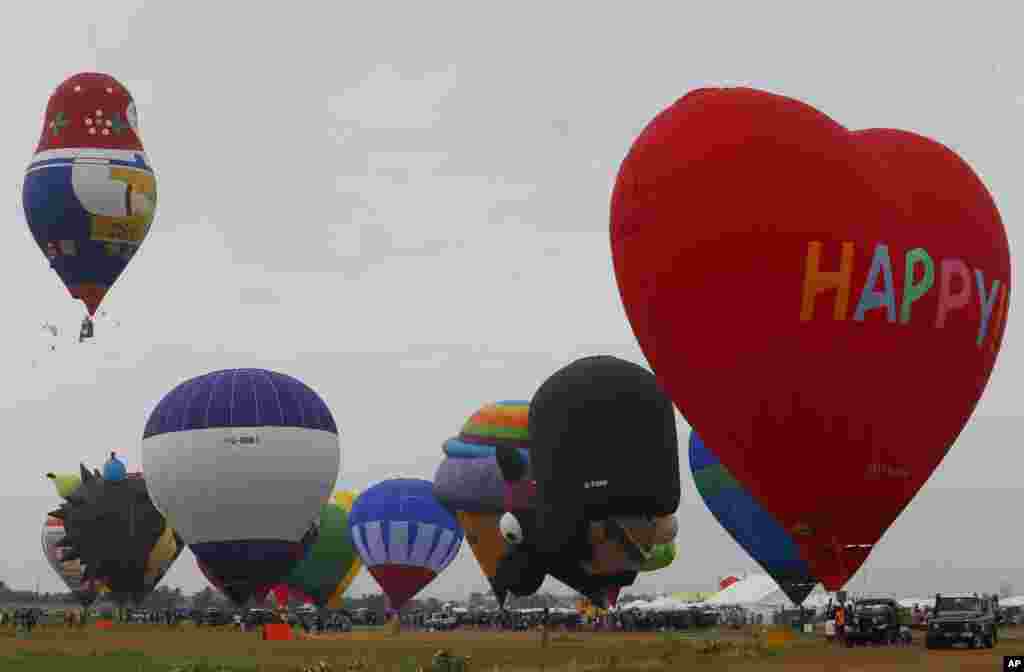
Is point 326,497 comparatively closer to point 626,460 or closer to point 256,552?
point 256,552

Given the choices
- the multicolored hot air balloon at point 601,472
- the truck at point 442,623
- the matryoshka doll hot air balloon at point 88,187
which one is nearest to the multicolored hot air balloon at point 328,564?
the truck at point 442,623

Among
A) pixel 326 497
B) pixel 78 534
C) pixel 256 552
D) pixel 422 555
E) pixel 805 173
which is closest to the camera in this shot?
pixel 805 173

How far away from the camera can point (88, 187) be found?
4775 centimetres

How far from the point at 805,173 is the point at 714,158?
157 centimetres

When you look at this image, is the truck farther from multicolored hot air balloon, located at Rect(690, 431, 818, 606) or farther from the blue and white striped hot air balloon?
multicolored hot air balloon, located at Rect(690, 431, 818, 606)

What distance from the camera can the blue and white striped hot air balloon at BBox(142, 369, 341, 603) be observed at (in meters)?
47.2

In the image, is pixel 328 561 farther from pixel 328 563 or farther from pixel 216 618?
pixel 216 618

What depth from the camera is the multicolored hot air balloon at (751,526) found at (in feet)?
114

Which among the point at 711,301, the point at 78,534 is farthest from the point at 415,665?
the point at 78,534

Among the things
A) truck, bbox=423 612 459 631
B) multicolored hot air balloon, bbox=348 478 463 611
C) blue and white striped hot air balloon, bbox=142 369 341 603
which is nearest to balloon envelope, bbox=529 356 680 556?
blue and white striped hot air balloon, bbox=142 369 341 603

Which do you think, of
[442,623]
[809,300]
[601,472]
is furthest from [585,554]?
[442,623]

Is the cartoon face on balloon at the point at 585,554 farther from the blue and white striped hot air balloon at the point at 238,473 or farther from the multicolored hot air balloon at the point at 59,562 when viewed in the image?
the multicolored hot air balloon at the point at 59,562

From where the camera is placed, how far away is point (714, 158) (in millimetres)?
28047

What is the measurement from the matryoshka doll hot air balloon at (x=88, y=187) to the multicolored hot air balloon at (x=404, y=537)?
65.9ft
